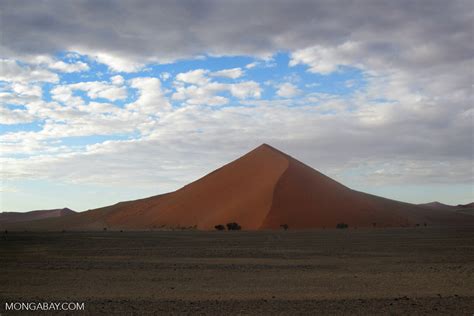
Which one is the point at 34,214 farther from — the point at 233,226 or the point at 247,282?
the point at 247,282

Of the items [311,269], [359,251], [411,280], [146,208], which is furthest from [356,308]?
[146,208]

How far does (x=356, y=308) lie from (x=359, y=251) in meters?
14.8

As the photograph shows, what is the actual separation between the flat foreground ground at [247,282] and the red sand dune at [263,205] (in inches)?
1527

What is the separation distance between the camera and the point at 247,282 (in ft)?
46.5

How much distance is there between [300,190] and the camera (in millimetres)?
69438

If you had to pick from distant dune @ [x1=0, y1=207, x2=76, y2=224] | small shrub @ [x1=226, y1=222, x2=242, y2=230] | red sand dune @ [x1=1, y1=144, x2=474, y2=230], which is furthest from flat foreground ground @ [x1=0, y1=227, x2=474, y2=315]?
distant dune @ [x1=0, y1=207, x2=76, y2=224]

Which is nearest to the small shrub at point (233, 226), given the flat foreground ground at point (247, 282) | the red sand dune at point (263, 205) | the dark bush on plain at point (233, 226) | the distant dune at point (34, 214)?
the dark bush on plain at point (233, 226)

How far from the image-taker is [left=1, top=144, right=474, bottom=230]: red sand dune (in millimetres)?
63500

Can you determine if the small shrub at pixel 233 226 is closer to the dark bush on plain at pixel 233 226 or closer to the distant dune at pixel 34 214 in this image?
the dark bush on plain at pixel 233 226

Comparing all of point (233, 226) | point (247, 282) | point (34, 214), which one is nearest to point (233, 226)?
point (233, 226)

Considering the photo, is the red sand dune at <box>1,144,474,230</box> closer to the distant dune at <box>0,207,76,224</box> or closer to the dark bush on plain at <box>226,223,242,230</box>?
the dark bush on plain at <box>226,223,242,230</box>

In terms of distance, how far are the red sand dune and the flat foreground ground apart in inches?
1527

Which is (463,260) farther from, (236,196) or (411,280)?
(236,196)

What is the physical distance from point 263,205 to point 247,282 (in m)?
51.2
